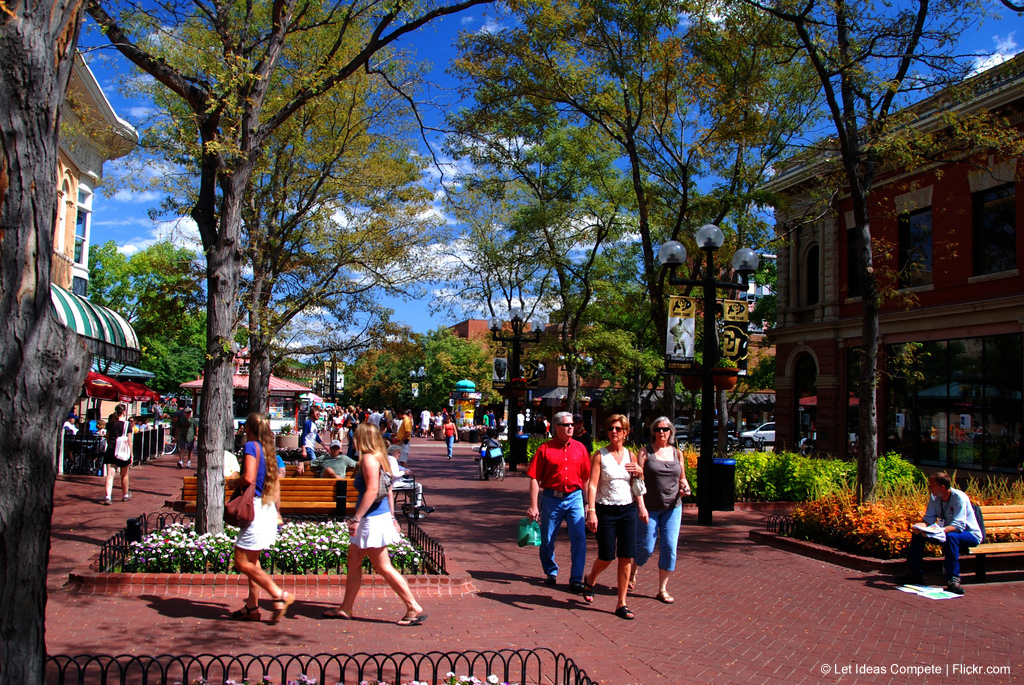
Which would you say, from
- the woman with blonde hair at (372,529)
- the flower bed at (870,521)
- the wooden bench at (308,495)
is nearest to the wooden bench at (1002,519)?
the flower bed at (870,521)

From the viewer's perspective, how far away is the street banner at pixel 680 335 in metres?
12.2

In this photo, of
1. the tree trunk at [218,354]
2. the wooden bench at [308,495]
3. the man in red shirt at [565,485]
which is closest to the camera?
the man in red shirt at [565,485]

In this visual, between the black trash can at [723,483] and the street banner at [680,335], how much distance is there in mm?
1697

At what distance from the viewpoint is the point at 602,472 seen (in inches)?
275

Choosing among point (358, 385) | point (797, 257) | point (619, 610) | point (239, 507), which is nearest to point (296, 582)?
point (239, 507)

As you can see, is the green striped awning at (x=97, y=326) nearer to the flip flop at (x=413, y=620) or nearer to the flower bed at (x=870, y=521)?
the flip flop at (x=413, y=620)

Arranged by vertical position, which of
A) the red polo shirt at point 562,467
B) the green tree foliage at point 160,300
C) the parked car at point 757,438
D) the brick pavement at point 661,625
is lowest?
the brick pavement at point 661,625

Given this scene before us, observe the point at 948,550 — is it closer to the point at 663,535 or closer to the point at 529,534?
the point at 663,535

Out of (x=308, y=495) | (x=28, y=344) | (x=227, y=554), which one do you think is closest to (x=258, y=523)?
(x=227, y=554)

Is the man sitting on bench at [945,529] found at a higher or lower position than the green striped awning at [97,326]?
lower

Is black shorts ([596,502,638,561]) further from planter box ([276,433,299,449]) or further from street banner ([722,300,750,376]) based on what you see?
planter box ([276,433,299,449])

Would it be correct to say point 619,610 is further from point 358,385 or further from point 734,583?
point 358,385

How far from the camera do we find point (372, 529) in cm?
614

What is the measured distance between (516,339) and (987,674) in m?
17.3
